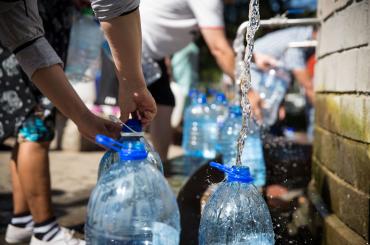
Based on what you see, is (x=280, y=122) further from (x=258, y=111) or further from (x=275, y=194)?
(x=275, y=194)

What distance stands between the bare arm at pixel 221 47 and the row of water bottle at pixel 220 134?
36 cm

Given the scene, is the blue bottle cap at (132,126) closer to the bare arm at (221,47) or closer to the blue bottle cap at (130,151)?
the blue bottle cap at (130,151)

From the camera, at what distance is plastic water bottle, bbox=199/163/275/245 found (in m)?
1.86

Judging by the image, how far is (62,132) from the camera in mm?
7398

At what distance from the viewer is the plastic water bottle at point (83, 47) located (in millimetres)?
3504

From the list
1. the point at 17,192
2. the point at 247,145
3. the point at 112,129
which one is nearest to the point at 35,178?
the point at 17,192

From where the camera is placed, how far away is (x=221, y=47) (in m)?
3.85

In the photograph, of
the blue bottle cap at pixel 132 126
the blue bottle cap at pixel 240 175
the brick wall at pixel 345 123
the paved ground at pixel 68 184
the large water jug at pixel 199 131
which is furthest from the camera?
the large water jug at pixel 199 131

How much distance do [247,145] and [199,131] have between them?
8.05ft

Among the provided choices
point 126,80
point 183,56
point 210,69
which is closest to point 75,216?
point 126,80

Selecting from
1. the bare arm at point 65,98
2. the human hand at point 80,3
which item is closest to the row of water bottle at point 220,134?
the bare arm at point 65,98

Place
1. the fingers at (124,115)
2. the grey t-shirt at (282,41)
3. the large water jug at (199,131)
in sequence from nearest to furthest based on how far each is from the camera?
the fingers at (124,115) < the large water jug at (199,131) < the grey t-shirt at (282,41)

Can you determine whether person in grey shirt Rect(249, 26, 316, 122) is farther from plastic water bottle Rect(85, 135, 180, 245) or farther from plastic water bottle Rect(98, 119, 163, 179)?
plastic water bottle Rect(85, 135, 180, 245)

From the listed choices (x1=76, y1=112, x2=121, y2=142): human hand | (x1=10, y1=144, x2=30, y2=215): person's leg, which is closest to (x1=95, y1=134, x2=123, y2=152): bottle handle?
(x1=76, y1=112, x2=121, y2=142): human hand
